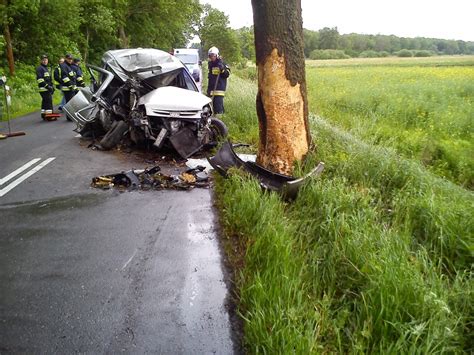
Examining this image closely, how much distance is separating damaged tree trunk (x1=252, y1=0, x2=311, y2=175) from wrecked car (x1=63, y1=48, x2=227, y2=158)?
205 cm

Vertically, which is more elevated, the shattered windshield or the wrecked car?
the shattered windshield

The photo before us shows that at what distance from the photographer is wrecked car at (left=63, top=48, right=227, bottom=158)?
22.4 ft

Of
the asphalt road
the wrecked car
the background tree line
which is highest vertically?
the background tree line

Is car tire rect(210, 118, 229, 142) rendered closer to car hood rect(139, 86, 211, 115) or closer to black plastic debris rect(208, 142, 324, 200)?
car hood rect(139, 86, 211, 115)

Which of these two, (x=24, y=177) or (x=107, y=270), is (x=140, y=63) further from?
(x=107, y=270)

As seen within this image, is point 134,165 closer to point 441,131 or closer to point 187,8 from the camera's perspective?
point 441,131

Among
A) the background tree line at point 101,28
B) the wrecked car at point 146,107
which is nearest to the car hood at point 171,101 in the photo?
the wrecked car at point 146,107

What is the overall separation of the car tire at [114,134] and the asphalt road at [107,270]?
166 centimetres

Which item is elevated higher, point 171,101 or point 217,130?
point 171,101

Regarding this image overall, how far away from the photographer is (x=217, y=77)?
32.2 feet

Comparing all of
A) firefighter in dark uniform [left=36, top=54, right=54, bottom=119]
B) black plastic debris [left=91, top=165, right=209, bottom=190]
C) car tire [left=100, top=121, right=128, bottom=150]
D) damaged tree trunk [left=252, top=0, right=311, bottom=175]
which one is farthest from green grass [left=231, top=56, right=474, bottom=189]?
firefighter in dark uniform [left=36, top=54, right=54, bottom=119]

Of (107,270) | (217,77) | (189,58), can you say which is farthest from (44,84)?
(189,58)

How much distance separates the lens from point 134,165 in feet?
22.1

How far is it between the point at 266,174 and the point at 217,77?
561cm
